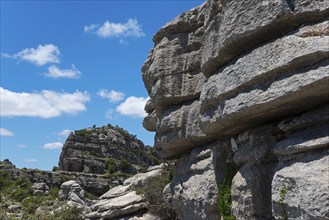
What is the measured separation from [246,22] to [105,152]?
278 feet

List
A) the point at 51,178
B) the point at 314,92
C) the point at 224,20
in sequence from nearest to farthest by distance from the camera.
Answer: the point at 314,92 < the point at 224,20 < the point at 51,178

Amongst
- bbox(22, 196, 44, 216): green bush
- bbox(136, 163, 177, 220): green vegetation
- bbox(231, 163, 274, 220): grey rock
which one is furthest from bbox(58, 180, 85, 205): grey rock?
→ bbox(231, 163, 274, 220): grey rock

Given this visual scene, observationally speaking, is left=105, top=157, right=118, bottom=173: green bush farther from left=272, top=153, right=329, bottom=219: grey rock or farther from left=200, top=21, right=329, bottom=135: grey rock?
left=272, top=153, right=329, bottom=219: grey rock

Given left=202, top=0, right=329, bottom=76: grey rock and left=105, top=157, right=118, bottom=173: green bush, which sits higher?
left=105, top=157, right=118, bottom=173: green bush

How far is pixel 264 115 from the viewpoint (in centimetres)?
1084

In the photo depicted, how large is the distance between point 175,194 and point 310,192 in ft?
26.9

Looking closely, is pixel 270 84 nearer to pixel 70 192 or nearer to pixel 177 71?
pixel 177 71

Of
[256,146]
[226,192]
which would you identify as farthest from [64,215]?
[256,146]

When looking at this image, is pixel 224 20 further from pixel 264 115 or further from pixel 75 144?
pixel 75 144

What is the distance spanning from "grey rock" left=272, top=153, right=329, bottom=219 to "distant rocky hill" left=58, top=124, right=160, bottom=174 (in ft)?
226

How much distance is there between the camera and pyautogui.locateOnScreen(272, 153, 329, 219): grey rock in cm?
826

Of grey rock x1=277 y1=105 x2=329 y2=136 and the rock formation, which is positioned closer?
grey rock x1=277 y1=105 x2=329 y2=136

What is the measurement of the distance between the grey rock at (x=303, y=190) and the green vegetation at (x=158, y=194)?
9.90 meters

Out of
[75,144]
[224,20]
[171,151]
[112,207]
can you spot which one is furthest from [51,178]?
[224,20]
